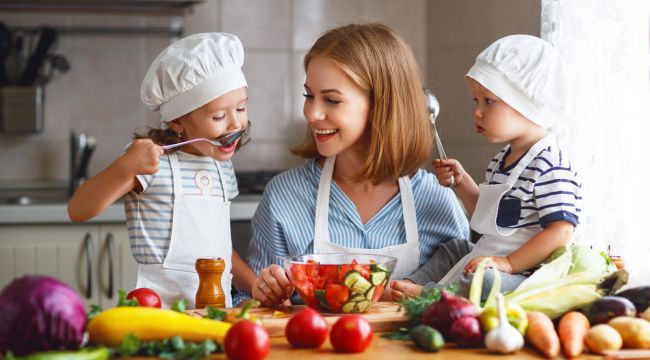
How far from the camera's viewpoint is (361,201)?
1.90m

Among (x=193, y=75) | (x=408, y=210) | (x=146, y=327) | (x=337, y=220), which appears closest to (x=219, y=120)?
(x=193, y=75)

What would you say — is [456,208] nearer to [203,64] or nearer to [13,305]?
[203,64]

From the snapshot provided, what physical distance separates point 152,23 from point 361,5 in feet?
2.82

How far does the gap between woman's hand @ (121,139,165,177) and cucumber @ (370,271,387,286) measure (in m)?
0.48

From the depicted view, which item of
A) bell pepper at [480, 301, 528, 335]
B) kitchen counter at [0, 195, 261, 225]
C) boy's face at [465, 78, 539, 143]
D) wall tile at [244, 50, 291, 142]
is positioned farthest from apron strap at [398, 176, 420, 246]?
wall tile at [244, 50, 291, 142]

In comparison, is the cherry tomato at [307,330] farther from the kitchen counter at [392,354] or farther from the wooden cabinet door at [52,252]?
the wooden cabinet door at [52,252]

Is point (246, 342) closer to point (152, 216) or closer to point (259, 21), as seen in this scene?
point (152, 216)

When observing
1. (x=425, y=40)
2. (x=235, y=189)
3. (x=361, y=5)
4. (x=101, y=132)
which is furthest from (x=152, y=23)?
(x=235, y=189)

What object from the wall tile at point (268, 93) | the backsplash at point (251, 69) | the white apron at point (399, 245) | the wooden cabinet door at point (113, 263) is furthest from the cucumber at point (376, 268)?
the wall tile at point (268, 93)

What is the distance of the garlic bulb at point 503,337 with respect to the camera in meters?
1.22

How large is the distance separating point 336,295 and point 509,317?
30 cm

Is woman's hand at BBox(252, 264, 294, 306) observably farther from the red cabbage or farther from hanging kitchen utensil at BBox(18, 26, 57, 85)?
hanging kitchen utensil at BBox(18, 26, 57, 85)

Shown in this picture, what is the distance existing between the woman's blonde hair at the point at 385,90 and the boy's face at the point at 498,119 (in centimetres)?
21

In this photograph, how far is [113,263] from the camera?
281 centimetres
